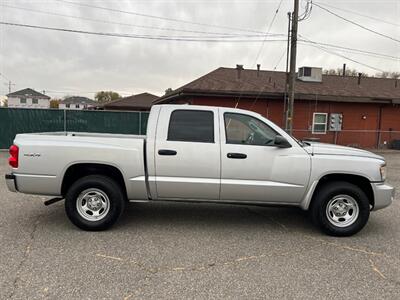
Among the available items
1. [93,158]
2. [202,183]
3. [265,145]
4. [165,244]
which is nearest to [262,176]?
[265,145]

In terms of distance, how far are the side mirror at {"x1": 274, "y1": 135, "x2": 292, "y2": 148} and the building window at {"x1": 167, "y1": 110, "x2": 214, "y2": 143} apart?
92cm

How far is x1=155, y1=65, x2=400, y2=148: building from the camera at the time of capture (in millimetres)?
16775

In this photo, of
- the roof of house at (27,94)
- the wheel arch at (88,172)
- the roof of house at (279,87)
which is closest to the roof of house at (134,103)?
the roof of house at (279,87)

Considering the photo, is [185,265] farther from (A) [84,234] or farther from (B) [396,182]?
(B) [396,182]

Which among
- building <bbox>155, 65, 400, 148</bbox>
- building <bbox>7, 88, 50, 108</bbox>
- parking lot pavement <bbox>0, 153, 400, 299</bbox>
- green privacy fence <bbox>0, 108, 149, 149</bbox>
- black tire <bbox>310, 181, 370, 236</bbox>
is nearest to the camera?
parking lot pavement <bbox>0, 153, 400, 299</bbox>

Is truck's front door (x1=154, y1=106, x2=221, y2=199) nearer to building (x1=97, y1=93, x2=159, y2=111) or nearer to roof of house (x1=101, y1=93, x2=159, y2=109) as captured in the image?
building (x1=97, y1=93, x2=159, y2=111)

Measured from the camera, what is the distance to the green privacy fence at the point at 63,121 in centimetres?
1382

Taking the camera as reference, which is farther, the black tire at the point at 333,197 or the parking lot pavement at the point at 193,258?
the black tire at the point at 333,197

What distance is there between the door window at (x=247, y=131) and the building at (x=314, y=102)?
1147 cm

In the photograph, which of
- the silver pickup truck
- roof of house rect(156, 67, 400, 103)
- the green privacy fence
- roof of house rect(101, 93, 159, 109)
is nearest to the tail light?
the silver pickup truck

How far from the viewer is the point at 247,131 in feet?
15.3

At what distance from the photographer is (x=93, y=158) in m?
4.42

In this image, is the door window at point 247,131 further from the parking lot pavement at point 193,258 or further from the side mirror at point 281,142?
the parking lot pavement at point 193,258

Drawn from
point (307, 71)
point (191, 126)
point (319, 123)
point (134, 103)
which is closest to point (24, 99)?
point (134, 103)
